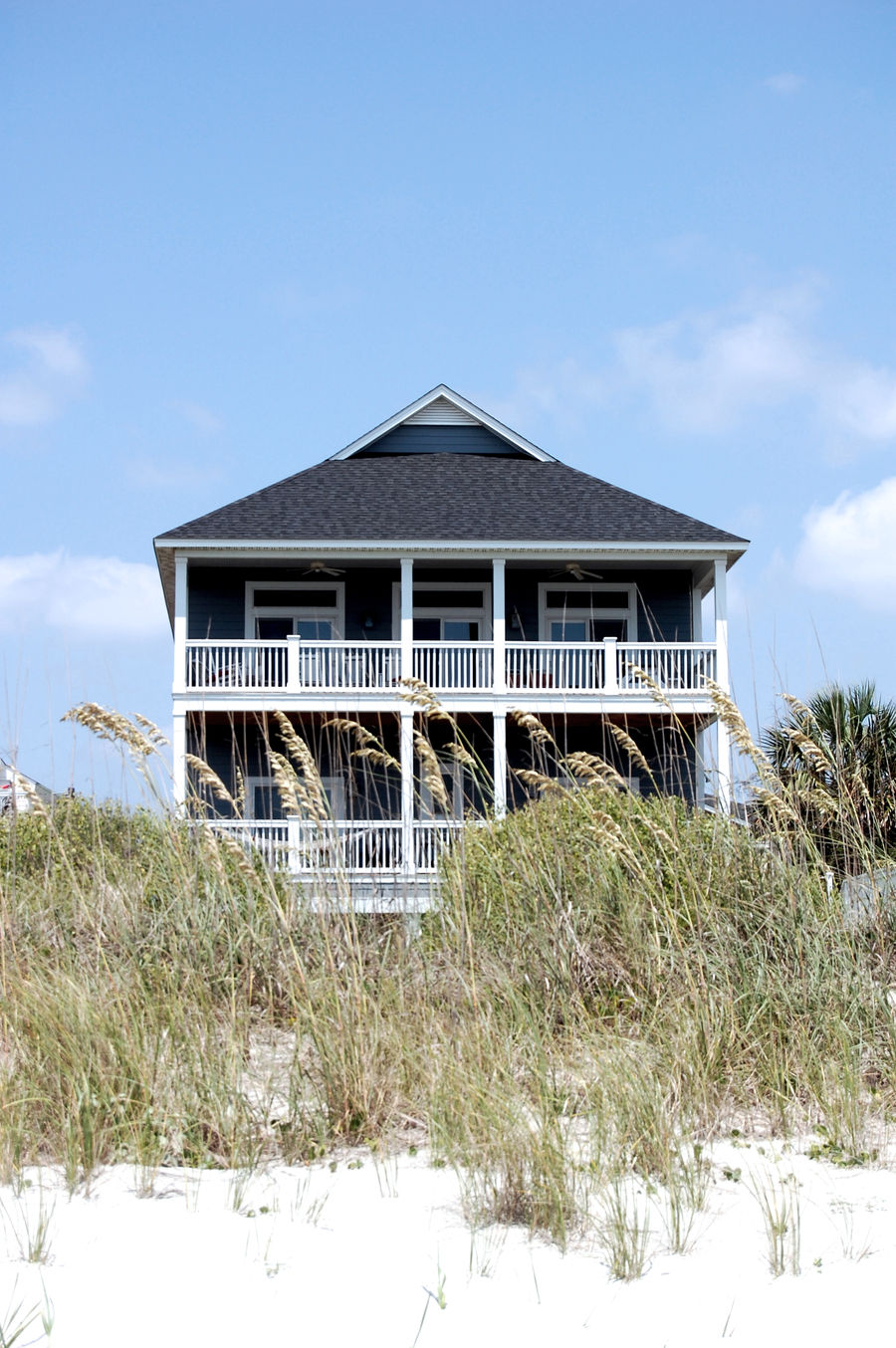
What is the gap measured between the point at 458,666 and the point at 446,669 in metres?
0.39

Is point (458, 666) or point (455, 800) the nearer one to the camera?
point (455, 800)

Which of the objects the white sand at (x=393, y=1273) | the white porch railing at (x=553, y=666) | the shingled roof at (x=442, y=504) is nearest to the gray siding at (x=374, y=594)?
the shingled roof at (x=442, y=504)

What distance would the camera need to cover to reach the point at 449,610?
2220 centimetres

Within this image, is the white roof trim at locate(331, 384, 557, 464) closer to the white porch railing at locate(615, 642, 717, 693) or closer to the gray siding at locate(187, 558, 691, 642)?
the gray siding at locate(187, 558, 691, 642)

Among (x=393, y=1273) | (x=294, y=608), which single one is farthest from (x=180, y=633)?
(x=393, y=1273)

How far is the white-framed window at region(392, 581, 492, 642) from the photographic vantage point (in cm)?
2211

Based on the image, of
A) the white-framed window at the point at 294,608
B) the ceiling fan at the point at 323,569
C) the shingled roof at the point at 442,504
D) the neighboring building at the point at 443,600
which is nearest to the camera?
the neighboring building at the point at 443,600

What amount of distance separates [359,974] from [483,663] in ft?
51.7

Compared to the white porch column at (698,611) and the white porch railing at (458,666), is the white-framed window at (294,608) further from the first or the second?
the white porch column at (698,611)

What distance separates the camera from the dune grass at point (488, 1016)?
369 cm

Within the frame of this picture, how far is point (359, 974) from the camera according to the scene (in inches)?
176

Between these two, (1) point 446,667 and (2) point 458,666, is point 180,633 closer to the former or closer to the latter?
(1) point 446,667

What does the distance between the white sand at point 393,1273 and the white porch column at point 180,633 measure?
16046 millimetres

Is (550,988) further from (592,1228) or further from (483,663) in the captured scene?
(483,663)
